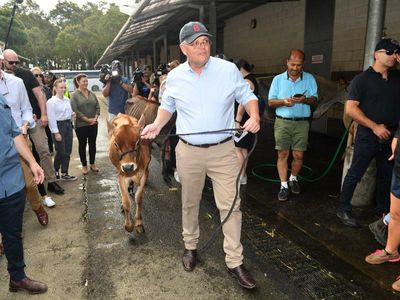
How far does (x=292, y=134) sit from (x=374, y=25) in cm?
160

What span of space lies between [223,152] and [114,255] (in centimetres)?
159

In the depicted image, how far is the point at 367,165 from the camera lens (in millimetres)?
3717

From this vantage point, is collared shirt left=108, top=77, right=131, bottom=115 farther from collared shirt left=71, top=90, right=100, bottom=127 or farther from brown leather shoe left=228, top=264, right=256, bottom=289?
brown leather shoe left=228, top=264, right=256, bottom=289

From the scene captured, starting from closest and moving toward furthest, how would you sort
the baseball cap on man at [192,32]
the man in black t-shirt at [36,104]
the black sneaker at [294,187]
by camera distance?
the baseball cap on man at [192,32] < the man in black t-shirt at [36,104] < the black sneaker at [294,187]

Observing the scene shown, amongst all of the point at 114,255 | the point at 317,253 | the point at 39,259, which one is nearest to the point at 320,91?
the point at 317,253

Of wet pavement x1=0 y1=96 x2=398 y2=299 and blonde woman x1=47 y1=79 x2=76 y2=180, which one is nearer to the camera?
wet pavement x1=0 y1=96 x2=398 y2=299

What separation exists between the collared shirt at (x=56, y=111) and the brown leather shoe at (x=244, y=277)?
12.2ft

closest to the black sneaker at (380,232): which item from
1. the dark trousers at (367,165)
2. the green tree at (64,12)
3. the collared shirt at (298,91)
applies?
the dark trousers at (367,165)

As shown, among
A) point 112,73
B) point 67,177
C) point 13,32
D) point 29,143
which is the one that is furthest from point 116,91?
point 13,32

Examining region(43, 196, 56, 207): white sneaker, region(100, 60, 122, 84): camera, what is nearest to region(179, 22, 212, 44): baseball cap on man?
region(43, 196, 56, 207): white sneaker

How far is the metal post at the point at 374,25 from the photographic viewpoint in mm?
4043

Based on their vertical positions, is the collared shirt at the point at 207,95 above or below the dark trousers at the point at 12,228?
above

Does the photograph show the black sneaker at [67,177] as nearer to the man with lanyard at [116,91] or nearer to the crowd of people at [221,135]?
the crowd of people at [221,135]

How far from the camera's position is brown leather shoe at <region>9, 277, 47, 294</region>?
112 inches
